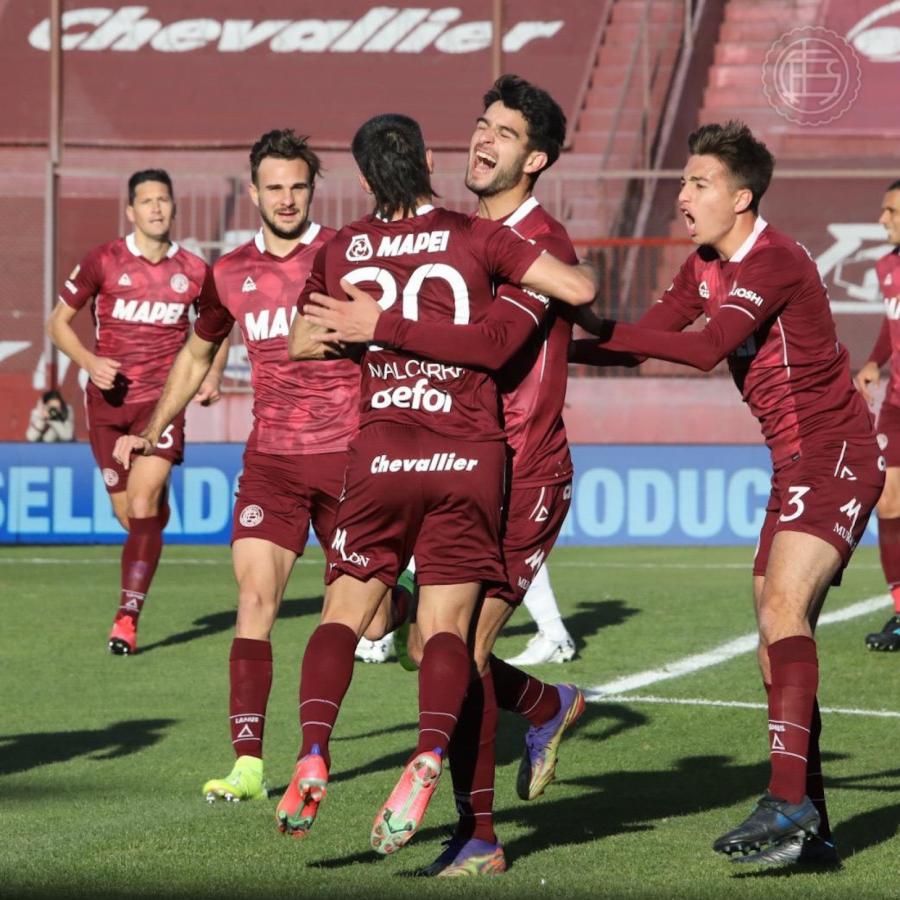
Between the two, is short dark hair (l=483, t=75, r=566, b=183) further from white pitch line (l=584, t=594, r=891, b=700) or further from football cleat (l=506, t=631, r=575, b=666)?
football cleat (l=506, t=631, r=575, b=666)

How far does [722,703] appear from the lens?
8.40 m

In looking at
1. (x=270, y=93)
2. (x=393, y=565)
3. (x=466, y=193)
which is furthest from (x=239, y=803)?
(x=270, y=93)

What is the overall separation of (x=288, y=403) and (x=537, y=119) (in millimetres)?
1937

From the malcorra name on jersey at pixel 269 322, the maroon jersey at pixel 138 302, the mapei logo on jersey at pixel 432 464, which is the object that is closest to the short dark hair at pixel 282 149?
the malcorra name on jersey at pixel 269 322

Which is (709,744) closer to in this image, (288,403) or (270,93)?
(288,403)

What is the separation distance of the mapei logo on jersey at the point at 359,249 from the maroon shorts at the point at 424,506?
1.52 feet

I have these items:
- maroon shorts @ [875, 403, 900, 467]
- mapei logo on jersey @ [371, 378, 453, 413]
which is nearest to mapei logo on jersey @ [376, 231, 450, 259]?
mapei logo on jersey @ [371, 378, 453, 413]

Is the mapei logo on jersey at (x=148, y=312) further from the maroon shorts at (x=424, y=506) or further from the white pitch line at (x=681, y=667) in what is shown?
the maroon shorts at (x=424, y=506)

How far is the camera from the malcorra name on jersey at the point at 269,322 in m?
7.05

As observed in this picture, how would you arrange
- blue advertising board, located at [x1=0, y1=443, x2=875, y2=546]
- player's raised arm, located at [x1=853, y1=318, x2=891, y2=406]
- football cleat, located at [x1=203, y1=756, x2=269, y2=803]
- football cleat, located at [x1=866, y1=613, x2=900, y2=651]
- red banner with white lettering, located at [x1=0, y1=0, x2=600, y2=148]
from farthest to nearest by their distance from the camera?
red banner with white lettering, located at [x1=0, y1=0, x2=600, y2=148], blue advertising board, located at [x1=0, y1=443, x2=875, y2=546], player's raised arm, located at [x1=853, y1=318, x2=891, y2=406], football cleat, located at [x1=866, y1=613, x2=900, y2=651], football cleat, located at [x1=203, y1=756, x2=269, y2=803]

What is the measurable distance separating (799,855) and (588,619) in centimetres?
612

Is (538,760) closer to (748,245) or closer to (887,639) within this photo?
(748,245)

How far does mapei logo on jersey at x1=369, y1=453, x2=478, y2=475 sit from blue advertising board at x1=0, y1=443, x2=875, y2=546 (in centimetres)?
1137

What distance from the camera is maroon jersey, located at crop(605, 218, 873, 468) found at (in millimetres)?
5480
